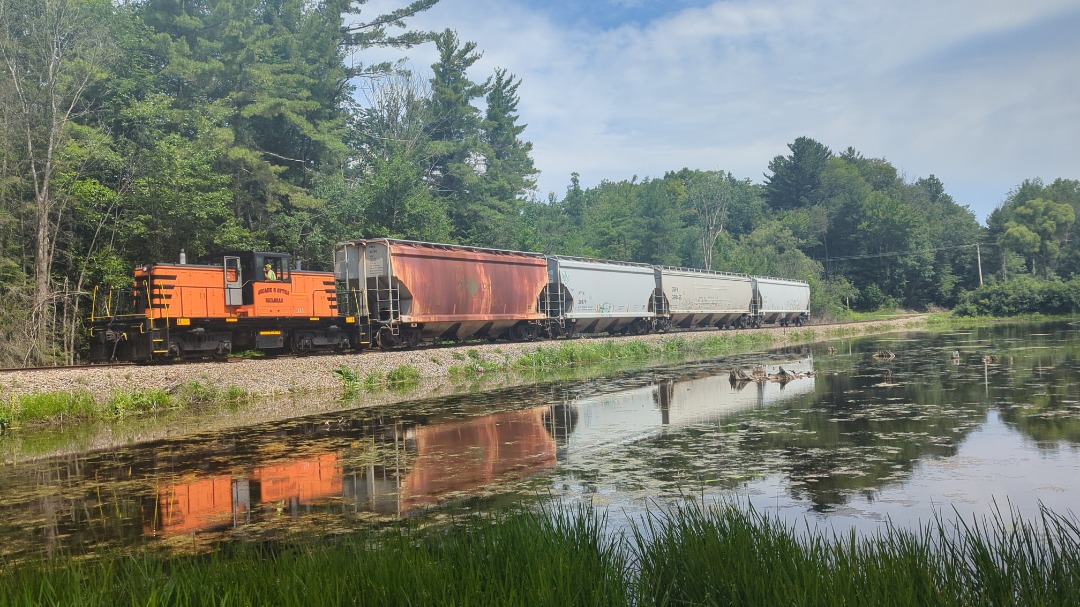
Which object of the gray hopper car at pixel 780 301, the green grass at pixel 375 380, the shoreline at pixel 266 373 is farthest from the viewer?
the gray hopper car at pixel 780 301

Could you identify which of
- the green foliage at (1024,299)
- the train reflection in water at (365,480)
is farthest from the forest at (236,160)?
the train reflection in water at (365,480)

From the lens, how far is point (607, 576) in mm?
4801

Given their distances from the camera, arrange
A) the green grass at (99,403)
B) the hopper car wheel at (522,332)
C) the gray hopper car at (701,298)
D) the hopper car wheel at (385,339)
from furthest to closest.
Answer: the gray hopper car at (701,298)
the hopper car wheel at (522,332)
the hopper car wheel at (385,339)
the green grass at (99,403)

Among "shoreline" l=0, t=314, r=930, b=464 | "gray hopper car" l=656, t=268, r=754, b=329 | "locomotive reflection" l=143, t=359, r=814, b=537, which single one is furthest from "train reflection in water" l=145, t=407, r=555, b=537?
"gray hopper car" l=656, t=268, r=754, b=329

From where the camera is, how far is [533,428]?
14523 mm

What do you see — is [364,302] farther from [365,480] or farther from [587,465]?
[587,465]

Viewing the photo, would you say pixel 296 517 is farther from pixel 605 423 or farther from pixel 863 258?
pixel 863 258

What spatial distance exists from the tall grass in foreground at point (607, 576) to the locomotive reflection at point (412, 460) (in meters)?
3.10

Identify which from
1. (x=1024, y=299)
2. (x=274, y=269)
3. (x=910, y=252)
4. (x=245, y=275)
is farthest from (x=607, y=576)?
(x=910, y=252)

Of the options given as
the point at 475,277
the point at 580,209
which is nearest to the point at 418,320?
the point at 475,277

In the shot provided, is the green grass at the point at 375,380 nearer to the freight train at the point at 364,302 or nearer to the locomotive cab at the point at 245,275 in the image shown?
the freight train at the point at 364,302

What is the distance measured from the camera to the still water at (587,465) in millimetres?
8180

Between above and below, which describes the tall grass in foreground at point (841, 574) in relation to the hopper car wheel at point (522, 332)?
below

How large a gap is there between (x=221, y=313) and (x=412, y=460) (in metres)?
14.5
